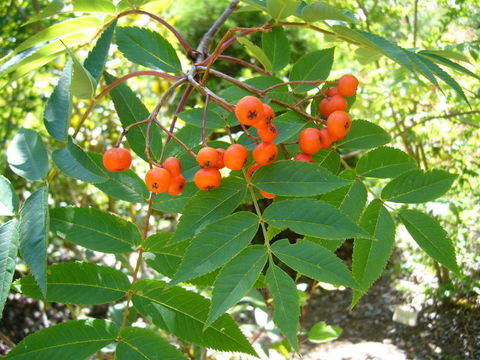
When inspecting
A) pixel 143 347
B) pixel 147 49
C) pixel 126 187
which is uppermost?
pixel 147 49

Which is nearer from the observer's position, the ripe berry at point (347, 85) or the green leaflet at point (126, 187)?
the ripe berry at point (347, 85)

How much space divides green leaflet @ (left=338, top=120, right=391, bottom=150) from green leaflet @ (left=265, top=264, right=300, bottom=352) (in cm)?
38

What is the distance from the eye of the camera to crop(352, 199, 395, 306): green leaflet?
951 millimetres

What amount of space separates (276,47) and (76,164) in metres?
0.64

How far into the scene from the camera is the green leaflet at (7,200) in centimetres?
92

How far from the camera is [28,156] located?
3.19 ft

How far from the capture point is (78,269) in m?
0.99

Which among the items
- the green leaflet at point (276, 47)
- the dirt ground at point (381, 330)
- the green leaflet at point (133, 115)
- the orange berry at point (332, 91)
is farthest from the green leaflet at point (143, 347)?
Result: the dirt ground at point (381, 330)

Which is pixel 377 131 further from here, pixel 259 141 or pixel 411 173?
pixel 259 141

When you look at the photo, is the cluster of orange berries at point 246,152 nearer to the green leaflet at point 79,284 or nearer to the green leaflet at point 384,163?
the green leaflet at point 384,163

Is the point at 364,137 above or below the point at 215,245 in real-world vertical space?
above

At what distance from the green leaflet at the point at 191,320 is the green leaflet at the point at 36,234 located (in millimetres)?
264

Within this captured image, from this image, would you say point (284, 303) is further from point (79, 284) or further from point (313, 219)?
point (79, 284)

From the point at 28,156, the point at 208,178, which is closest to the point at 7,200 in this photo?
the point at 28,156
